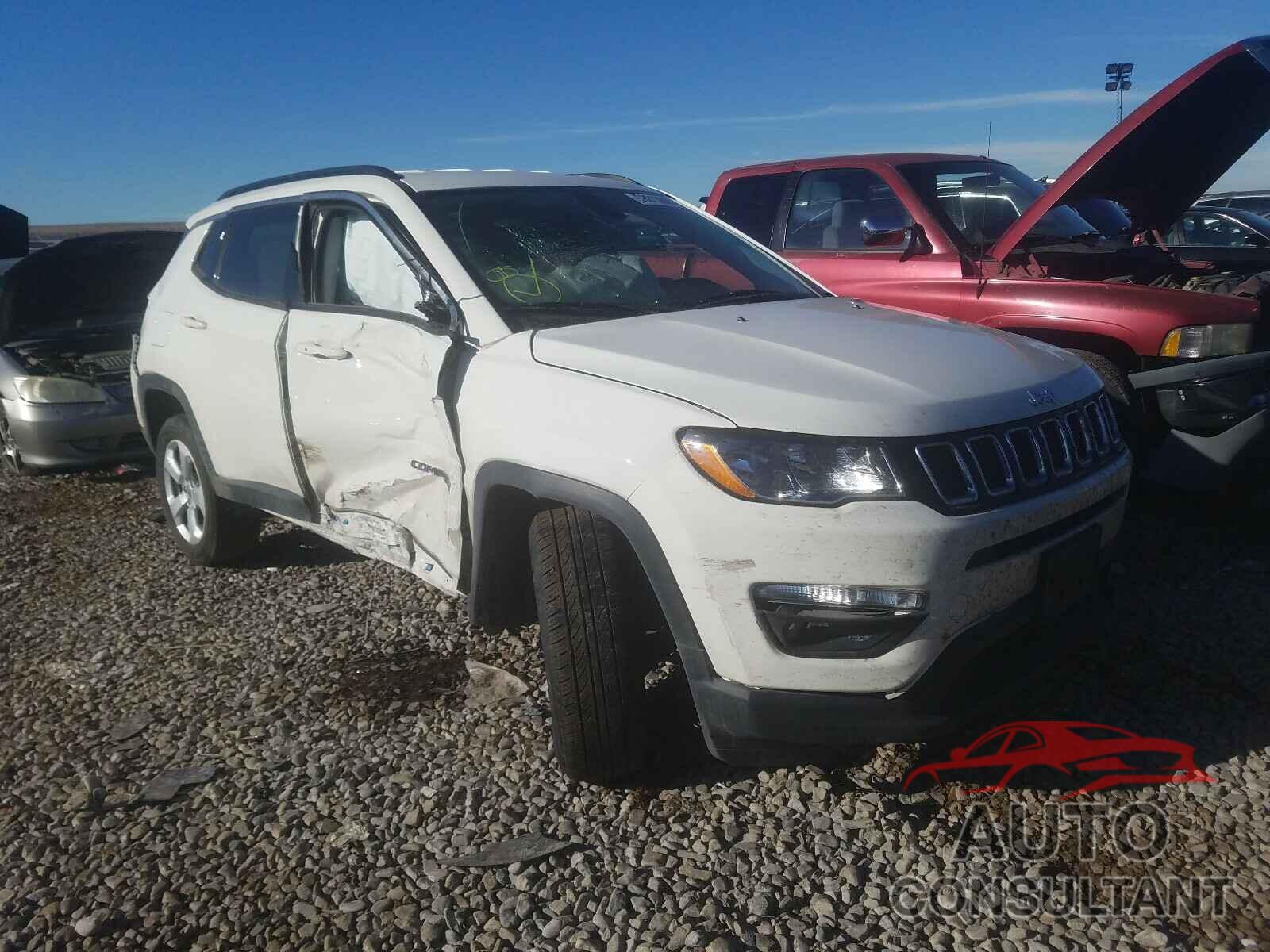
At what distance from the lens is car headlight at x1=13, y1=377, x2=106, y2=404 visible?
20.4ft

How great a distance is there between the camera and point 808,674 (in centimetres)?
237

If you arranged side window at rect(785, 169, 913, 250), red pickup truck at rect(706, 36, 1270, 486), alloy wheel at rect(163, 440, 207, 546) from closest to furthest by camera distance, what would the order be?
red pickup truck at rect(706, 36, 1270, 486) < alloy wheel at rect(163, 440, 207, 546) < side window at rect(785, 169, 913, 250)

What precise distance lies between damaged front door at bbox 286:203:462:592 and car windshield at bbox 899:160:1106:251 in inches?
126

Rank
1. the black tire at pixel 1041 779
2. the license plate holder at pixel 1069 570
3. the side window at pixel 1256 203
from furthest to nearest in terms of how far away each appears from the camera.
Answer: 1. the side window at pixel 1256 203
2. the black tire at pixel 1041 779
3. the license plate holder at pixel 1069 570

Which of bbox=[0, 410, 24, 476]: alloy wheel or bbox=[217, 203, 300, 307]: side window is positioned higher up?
bbox=[217, 203, 300, 307]: side window

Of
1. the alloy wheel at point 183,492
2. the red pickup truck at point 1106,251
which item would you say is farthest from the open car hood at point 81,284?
the red pickup truck at point 1106,251

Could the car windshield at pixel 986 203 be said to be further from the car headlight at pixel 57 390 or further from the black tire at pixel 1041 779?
the car headlight at pixel 57 390

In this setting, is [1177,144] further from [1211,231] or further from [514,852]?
[1211,231]

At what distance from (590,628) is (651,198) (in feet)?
7.02

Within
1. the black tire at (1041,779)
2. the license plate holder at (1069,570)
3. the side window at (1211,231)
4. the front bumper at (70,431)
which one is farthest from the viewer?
the side window at (1211,231)

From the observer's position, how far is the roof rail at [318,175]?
144 inches

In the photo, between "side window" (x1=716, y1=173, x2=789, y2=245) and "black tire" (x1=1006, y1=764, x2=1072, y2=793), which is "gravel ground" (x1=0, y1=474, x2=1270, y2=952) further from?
"side window" (x1=716, y1=173, x2=789, y2=245)

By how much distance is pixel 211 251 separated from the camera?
4.64 m

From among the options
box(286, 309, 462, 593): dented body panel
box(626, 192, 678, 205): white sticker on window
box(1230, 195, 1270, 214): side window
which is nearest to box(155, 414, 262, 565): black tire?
box(286, 309, 462, 593): dented body panel
